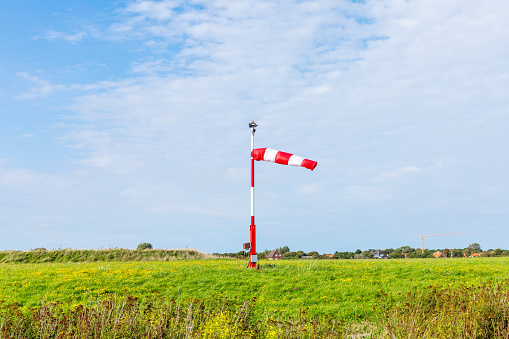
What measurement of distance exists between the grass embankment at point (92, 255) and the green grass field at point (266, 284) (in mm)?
11743

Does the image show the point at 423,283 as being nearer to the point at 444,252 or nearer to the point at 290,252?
the point at 290,252

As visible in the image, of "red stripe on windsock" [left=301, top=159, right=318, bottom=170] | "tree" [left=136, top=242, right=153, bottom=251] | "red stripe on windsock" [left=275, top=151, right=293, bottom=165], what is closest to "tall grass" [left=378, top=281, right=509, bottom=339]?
"red stripe on windsock" [left=301, top=159, right=318, bottom=170]

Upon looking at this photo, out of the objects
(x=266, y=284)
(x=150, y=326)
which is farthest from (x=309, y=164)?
(x=150, y=326)

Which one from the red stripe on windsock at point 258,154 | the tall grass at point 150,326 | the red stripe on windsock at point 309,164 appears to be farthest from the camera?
the red stripe on windsock at point 258,154

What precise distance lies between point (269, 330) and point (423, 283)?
8148 mm

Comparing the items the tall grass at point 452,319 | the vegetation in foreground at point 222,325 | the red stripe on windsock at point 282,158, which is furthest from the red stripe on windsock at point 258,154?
the vegetation in foreground at point 222,325

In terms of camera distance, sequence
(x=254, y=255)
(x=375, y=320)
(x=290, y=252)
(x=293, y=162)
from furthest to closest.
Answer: (x=290, y=252), (x=293, y=162), (x=254, y=255), (x=375, y=320)

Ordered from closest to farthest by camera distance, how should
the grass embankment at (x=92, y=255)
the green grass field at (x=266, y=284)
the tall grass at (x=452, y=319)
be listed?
the tall grass at (x=452, y=319), the green grass field at (x=266, y=284), the grass embankment at (x=92, y=255)

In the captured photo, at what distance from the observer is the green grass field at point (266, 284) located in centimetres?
1212

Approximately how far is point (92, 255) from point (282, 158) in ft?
58.4

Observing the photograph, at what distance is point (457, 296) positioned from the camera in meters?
10.8

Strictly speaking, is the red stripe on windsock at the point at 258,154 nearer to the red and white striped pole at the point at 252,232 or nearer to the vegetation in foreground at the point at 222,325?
the red and white striped pole at the point at 252,232

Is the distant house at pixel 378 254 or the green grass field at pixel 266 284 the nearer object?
the green grass field at pixel 266 284

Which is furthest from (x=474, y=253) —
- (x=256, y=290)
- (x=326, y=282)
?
(x=256, y=290)
